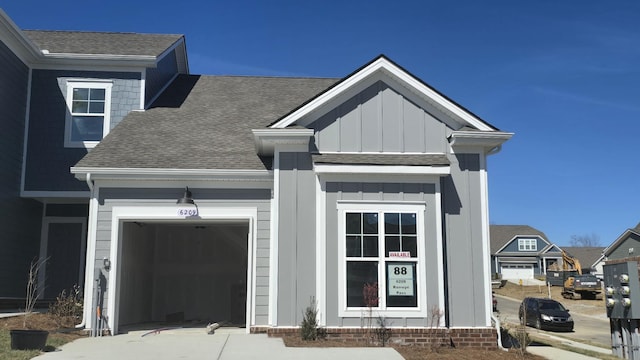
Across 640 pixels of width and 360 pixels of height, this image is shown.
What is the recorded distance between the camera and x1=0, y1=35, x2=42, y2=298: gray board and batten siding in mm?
15305

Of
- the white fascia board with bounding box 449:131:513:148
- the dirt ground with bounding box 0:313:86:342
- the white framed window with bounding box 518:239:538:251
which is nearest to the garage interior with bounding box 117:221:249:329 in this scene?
the dirt ground with bounding box 0:313:86:342

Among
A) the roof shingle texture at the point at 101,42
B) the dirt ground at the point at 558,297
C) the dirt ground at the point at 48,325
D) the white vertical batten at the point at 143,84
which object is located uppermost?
the roof shingle texture at the point at 101,42

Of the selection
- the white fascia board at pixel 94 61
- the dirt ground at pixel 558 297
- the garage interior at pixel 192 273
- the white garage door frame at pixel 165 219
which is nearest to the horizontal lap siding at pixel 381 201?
the white garage door frame at pixel 165 219

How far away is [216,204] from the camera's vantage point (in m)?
13.4

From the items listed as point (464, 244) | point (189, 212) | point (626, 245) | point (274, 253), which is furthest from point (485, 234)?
point (626, 245)

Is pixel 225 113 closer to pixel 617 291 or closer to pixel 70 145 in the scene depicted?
pixel 70 145

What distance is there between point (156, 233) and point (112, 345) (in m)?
8.01

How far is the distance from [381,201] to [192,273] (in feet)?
33.4

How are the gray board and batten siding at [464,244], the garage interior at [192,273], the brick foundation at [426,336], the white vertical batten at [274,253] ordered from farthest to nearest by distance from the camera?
the garage interior at [192,273] < the gray board and batten siding at [464,244] < the white vertical batten at [274,253] < the brick foundation at [426,336]

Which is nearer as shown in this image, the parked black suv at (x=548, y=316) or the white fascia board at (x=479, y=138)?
the white fascia board at (x=479, y=138)

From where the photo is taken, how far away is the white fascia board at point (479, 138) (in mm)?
12672

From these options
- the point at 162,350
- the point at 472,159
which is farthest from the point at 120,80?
the point at 472,159

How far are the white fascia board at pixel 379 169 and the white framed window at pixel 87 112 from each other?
766 cm

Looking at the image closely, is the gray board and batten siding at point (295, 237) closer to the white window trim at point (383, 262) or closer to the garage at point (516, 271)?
the white window trim at point (383, 262)
